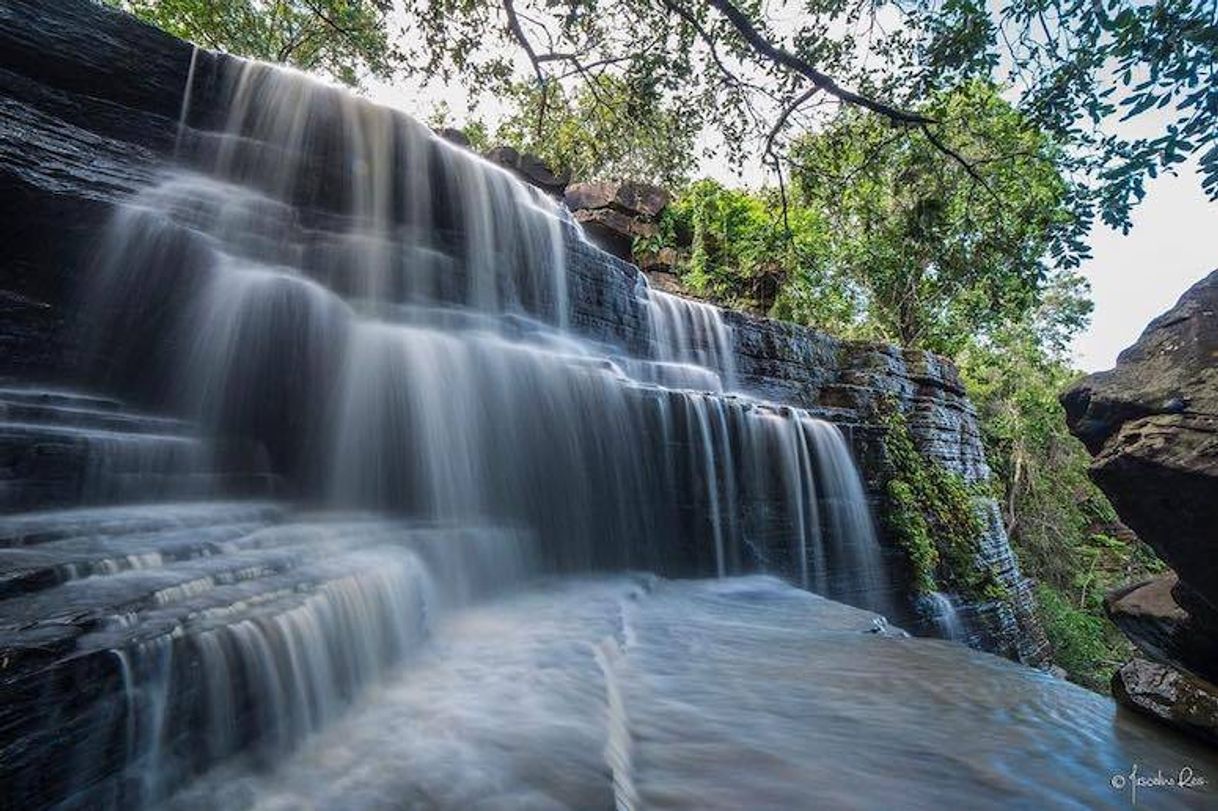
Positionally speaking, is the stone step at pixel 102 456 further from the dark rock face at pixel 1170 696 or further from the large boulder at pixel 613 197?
the large boulder at pixel 613 197

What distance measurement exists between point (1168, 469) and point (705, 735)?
92.9 inches

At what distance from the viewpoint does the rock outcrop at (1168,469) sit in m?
2.62

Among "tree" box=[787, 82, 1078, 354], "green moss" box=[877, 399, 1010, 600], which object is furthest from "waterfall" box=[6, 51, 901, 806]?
"tree" box=[787, 82, 1078, 354]

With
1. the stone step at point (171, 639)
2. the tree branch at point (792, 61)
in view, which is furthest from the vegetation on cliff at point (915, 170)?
the stone step at point (171, 639)

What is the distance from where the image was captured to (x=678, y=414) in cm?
698

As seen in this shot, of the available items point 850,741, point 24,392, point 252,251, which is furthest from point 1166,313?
point 252,251

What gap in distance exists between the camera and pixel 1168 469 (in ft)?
8.56

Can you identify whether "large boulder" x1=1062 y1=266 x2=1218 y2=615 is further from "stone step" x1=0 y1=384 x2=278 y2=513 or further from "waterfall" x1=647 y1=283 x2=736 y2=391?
"waterfall" x1=647 y1=283 x2=736 y2=391

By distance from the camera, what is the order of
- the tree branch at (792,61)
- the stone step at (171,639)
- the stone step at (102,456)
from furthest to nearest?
the tree branch at (792,61)
the stone step at (102,456)
the stone step at (171,639)

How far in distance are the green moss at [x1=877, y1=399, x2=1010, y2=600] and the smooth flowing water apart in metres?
0.74

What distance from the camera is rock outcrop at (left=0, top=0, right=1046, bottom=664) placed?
4.69 meters

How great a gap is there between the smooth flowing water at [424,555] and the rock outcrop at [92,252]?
0.79 feet

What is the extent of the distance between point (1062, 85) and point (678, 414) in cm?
440

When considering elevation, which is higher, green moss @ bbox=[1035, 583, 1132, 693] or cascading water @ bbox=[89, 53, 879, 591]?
cascading water @ bbox=[89, 53, 879, 591]
